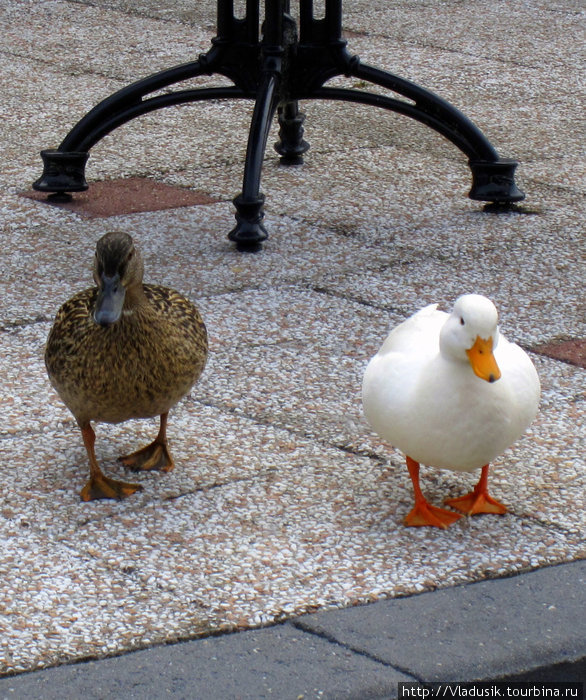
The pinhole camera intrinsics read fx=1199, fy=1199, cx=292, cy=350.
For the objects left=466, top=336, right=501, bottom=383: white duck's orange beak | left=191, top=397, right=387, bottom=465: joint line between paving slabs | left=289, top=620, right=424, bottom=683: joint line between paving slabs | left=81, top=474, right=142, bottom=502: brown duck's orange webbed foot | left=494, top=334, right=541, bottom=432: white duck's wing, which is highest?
left=466, top=336, right=501, bottom=383: white duck's orange beak

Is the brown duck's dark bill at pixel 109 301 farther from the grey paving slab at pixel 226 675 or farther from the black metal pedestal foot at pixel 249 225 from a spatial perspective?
the black metal pedestal foot at pixel 249 225

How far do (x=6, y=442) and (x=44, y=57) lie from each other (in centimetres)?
565

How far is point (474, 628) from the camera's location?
2.91 m

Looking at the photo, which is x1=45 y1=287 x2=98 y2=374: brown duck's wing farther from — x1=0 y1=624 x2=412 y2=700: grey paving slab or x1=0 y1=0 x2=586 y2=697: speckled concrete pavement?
x1=0 y1=624 x2=412 y2=700: grey paving slab

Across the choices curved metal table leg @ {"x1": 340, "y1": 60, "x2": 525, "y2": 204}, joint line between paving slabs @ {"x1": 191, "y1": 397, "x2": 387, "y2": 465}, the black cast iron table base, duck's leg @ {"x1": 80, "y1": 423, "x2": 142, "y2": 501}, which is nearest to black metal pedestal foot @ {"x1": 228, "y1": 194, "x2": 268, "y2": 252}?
the black cast iron table base

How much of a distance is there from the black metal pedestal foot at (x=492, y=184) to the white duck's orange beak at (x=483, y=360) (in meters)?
2.94

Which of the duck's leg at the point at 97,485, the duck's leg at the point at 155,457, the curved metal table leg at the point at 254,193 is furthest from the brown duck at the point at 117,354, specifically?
the curved metal table leg at the point at 254,193

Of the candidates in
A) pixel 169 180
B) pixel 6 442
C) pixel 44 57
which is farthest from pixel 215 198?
pixel 44 57

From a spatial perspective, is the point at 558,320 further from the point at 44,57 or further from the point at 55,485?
the point at 44,57

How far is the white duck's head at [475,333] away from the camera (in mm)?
3123

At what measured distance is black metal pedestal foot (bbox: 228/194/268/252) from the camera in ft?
17.8

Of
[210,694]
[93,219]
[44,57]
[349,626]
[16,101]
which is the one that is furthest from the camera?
[44,57]

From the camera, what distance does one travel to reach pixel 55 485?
361 centimetres

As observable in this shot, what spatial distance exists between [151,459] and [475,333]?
115 centimetres
